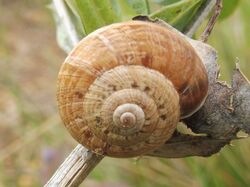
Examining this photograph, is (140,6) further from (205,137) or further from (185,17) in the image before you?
(205,137)

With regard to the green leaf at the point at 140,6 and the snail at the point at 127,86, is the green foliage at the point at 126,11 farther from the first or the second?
the snail at the point at 127,86

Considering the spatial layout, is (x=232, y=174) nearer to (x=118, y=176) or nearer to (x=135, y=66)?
(x=118, y=176)

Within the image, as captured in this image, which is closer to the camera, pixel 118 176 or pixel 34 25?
pixel 118 176

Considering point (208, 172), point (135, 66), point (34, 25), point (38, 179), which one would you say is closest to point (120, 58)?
point (135, 66)

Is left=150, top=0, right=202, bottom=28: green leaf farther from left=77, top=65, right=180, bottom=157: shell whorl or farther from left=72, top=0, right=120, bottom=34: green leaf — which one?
left=77, top=65, right=180, bottom=157: shell whorl

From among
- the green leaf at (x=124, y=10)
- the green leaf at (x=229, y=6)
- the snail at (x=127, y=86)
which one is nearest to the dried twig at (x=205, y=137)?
the snail at (x=127, y=86)

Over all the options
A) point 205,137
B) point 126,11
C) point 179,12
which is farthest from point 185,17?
point 205,137
